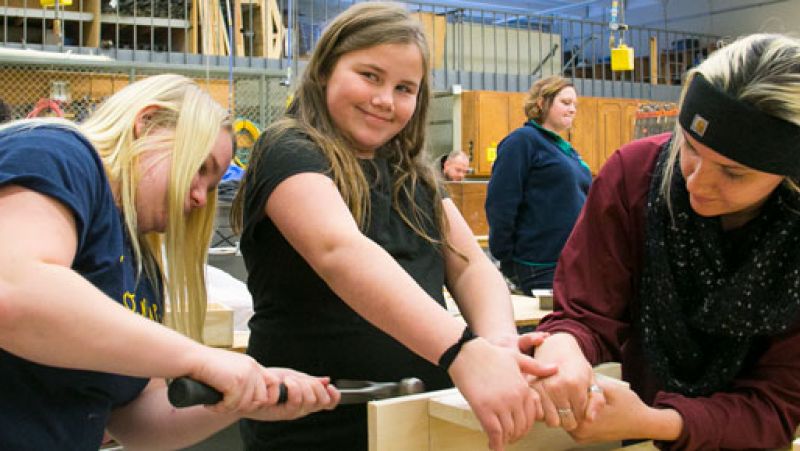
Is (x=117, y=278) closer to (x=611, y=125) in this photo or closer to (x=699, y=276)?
(x=699, y=276)

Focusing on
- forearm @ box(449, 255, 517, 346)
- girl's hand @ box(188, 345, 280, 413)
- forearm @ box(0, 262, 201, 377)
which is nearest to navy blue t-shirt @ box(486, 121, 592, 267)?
forearm @ box(449, 255, 517, 346)

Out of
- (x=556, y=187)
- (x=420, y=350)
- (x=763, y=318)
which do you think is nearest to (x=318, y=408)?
(x=420, y=350)

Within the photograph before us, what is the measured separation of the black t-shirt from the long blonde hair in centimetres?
8

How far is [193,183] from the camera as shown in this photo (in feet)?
3.77

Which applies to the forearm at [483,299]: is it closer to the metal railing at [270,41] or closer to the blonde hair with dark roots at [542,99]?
the blonde hair with dark roots at [542,99]

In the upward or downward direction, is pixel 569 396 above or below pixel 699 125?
below

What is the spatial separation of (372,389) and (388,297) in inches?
7.2

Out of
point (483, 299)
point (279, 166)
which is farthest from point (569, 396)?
point (279, 166)

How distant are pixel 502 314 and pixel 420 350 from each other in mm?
320

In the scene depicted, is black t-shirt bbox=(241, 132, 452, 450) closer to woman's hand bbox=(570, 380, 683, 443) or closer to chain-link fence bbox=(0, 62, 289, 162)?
woman's hand bbox=(570, 380, 683, 443)

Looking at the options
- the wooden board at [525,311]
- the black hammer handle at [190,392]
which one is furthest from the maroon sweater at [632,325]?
the wooden board at [525,311]

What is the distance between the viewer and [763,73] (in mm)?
1004

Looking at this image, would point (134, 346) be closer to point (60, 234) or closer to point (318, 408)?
point (60, 234)

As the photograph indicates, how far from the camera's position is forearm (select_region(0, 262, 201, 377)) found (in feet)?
2.67
